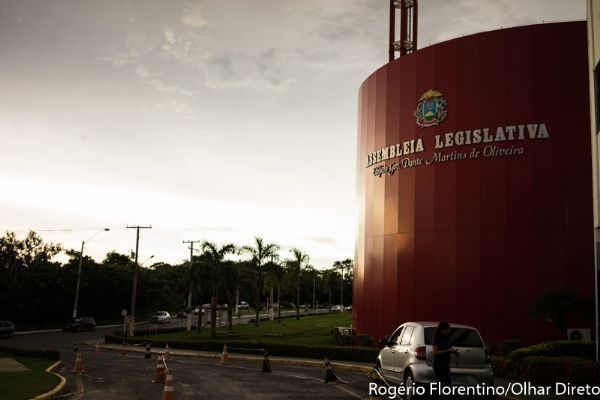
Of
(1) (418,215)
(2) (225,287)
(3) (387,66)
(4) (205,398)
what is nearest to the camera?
(4) (205,398)

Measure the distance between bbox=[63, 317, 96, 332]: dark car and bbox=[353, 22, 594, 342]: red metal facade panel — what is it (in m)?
40.3

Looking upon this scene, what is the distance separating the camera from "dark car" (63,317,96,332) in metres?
62.2

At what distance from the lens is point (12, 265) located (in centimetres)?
6612

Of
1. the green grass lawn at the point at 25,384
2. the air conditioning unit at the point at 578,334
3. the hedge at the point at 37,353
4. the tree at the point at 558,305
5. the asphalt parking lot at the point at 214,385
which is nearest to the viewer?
the green grass lawn at the point at 25,384

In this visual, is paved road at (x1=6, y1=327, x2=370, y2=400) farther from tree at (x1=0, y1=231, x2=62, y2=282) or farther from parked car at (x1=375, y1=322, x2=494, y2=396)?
tree at (x1=0, y1=231, x2=62, y2=282)

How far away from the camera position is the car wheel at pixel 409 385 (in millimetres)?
12566

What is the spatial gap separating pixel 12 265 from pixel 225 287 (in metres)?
28.3

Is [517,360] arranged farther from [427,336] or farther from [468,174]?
[468,174]

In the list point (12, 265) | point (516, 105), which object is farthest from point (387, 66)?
point (12, 265)

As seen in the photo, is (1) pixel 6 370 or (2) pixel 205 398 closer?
(2) pixel 205 398

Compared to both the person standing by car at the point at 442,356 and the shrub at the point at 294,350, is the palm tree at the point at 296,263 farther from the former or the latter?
the person standing by car at the point at 442,356

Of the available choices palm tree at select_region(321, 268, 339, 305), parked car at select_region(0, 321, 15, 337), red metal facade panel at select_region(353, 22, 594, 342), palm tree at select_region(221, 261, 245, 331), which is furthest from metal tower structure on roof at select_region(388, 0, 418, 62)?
palm tree at select_region(321, 268, 339, 305)

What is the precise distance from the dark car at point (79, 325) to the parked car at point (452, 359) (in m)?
55.6

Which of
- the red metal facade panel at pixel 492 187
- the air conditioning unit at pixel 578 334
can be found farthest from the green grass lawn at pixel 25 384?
the air conditioning unit at pixel 578 334
